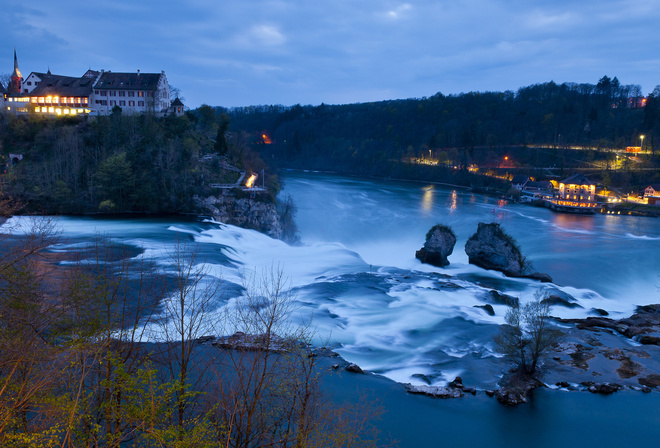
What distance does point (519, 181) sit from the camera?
266ft

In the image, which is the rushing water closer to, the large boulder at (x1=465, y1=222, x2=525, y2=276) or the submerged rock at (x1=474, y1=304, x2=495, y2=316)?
the submerged rock at (x1=474, y1=304, x2=495, y2=316)

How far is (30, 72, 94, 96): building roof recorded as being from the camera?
2132 inches

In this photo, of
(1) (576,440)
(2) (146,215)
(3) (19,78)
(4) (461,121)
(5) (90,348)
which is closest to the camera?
(5) (90,348)

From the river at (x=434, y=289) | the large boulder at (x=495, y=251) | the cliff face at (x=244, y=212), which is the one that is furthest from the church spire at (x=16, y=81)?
the large boulder at (x=495, y=251)

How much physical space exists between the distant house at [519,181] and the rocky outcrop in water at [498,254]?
52311 mm

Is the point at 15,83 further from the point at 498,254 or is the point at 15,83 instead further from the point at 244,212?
the point at 498,254

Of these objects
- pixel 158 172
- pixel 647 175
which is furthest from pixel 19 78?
pixel 647 175

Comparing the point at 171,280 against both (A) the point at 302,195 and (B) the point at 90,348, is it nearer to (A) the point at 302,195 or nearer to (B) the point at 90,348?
(B) the point at 90,348

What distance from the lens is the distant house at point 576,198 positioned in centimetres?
6581

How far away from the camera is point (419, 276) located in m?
28.0

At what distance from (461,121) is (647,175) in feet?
171

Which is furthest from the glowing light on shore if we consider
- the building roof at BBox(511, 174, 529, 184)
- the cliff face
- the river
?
the building roof at BBox(511, 174, 529, 184)

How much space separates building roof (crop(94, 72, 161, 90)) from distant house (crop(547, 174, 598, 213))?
196 ft

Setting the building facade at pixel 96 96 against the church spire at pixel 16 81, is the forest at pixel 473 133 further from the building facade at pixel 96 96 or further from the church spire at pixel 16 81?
the church spire at pixel 16 81
